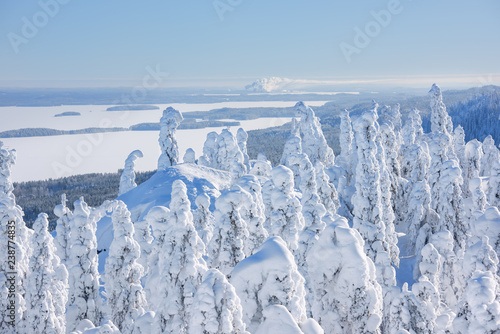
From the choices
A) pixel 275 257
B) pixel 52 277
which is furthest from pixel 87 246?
pixel 275 257

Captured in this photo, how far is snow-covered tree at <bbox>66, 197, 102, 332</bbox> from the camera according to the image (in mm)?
22594

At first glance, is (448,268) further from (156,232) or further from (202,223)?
(156,232)

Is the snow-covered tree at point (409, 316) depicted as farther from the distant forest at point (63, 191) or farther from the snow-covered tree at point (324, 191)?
the distant forest at point (63, 191)

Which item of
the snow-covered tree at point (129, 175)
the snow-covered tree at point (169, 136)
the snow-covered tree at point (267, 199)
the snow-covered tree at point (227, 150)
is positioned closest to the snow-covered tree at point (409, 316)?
the snow-covered tree at point (267, 199)

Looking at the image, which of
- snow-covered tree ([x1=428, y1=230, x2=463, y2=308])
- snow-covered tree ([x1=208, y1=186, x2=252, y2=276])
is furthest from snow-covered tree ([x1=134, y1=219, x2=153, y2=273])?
snow-covered tree ([x1=428, y1=230, x2=463, y2=308])

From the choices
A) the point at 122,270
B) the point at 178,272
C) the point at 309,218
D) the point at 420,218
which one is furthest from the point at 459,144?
the point at 178,272

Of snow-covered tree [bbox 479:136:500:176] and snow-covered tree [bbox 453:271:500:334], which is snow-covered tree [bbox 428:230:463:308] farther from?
snow-covered tree [bbox 479:136:500:176]

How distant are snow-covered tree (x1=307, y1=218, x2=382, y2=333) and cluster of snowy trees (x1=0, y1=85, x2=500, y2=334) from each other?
4cm

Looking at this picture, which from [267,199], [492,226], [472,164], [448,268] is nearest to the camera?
[492,226]

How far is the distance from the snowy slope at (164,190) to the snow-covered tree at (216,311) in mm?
27270

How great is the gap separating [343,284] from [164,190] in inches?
1120

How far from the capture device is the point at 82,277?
74.4 ft

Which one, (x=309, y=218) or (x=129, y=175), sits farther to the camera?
(x=129, y=175)

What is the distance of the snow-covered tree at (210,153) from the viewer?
174 feet
